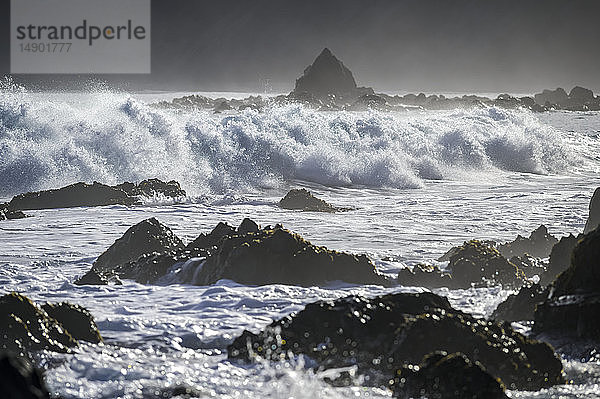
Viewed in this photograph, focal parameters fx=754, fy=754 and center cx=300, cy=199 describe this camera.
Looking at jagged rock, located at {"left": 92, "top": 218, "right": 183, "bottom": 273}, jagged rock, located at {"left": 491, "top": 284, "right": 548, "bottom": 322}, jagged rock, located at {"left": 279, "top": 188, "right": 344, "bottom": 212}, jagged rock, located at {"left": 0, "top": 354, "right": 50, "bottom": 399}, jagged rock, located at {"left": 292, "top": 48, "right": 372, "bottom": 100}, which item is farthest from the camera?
jagged rock, located at {"left": 292, "top": 48, "right": 372, "bottom": 100}

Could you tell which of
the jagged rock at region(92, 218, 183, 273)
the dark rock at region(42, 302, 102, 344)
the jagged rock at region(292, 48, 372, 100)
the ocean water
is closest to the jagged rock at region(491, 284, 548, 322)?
the ocean water

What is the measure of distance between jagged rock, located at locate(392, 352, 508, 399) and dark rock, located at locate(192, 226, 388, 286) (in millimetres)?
3047

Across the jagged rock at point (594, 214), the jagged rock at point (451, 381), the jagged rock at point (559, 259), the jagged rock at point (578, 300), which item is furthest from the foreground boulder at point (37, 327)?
the jagged rock at point (594, 214)

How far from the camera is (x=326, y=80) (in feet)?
259

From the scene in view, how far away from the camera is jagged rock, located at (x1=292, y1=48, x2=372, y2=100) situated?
7725cm

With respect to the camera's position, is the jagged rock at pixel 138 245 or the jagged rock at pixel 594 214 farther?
the jagged rock at pixel 594 214

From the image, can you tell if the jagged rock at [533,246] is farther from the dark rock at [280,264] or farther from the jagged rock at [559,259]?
the dark rock at [280,264]

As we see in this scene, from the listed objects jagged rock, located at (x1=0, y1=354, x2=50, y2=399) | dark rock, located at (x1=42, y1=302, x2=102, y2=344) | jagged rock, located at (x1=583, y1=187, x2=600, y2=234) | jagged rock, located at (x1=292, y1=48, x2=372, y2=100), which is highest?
jagged rock, located at (x1=292, y1=48, x2=372, y2=100)

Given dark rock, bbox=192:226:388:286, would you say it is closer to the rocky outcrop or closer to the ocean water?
the ocean water

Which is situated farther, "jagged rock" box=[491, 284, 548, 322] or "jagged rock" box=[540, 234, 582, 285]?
"jagged rock" box=[540, 234, 582, 285]

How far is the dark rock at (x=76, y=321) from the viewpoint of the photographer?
5.33 m

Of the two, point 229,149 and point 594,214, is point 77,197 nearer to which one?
point 229,149

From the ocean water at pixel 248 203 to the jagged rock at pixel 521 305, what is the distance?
0.17 meters

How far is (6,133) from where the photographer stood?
763 inches
